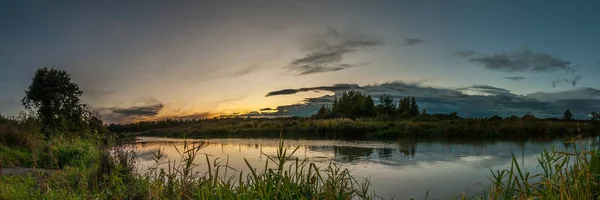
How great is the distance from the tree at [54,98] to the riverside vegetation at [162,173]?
52mm

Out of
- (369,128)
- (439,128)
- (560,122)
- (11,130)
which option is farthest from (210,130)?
(560,122)

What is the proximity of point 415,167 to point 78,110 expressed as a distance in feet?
65.3

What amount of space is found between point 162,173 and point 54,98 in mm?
21958

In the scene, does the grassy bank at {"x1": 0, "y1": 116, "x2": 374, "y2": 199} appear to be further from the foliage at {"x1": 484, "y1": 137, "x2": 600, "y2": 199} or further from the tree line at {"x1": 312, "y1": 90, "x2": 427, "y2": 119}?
the tree line at {"x1": 312, "y1": 90, "x2": 427, "y2": 119}

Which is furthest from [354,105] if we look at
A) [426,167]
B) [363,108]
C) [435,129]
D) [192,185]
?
[192,185]

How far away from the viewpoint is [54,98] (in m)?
22.6

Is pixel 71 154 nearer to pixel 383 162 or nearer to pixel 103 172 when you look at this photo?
pixel 103 172

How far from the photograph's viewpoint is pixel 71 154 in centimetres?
1078

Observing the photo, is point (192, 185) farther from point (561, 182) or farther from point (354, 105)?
point (354, 105)

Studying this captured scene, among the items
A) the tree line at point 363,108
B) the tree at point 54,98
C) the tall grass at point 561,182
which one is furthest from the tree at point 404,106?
the tall grass at point 561,182

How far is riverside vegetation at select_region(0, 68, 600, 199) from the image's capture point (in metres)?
3.11

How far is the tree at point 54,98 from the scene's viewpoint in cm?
2214

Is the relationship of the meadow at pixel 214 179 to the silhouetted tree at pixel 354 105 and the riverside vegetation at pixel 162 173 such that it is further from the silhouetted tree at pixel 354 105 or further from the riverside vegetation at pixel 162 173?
the silhouetted tree at pixel 354 105

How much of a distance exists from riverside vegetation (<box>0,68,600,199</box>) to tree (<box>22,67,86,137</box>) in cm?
5
